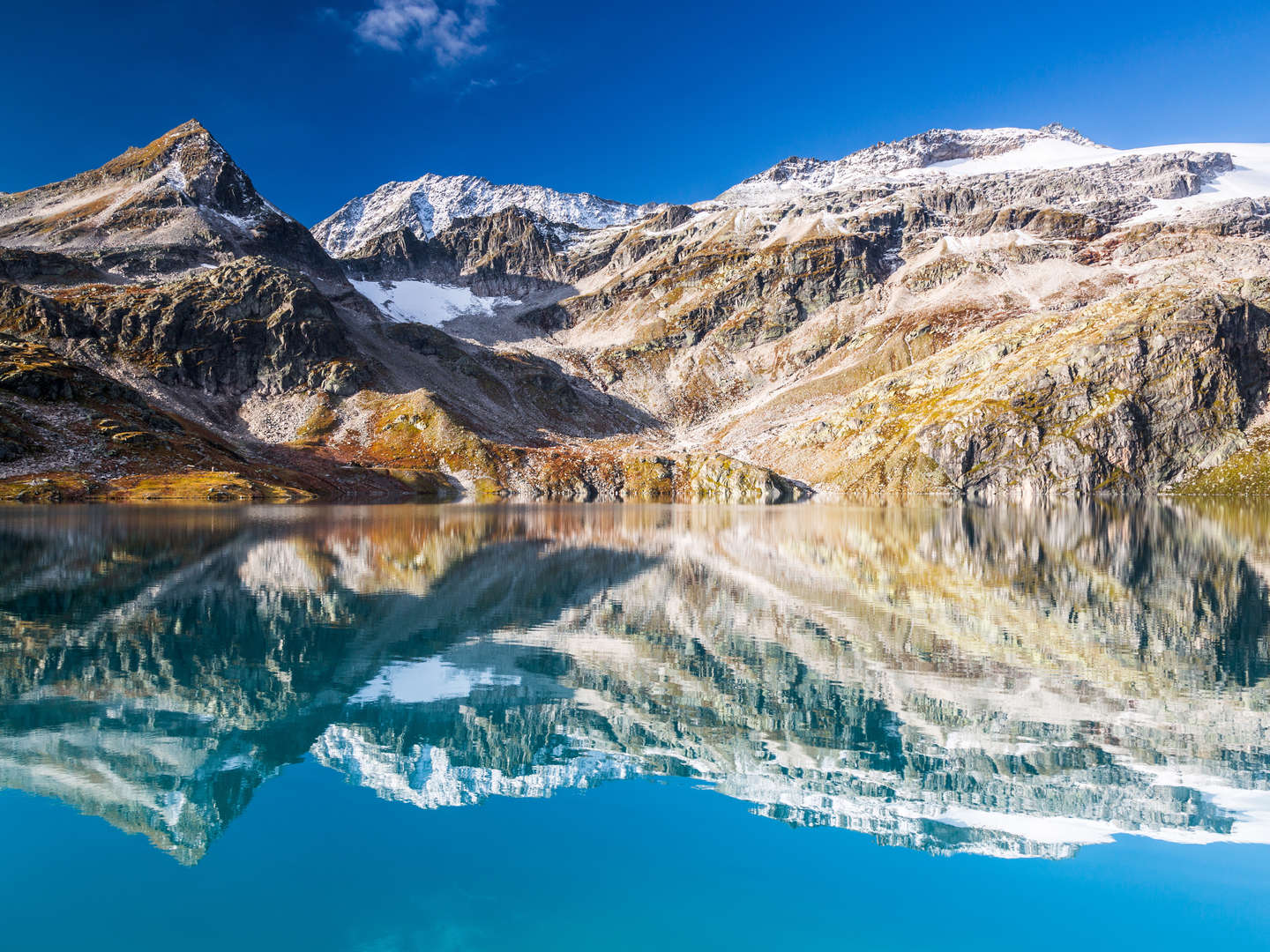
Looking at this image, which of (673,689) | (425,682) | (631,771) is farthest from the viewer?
(425,682)

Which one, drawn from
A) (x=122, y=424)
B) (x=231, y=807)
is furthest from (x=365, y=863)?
(x=122, y=424)

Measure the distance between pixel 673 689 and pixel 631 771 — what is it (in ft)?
18.8

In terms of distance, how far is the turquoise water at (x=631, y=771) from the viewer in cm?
1150

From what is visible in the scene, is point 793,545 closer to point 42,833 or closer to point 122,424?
point 42,833

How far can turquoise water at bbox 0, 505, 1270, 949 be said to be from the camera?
453 inches

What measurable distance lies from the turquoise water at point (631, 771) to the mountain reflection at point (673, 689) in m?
0.13

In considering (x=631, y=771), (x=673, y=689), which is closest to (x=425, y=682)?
(x=673, y=689)

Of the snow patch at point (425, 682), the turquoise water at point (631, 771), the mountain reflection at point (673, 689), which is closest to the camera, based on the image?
the turquoise water at point (631, 771)

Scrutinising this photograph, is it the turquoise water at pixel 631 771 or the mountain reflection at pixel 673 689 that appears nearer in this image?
the turquoise water at pixel 631 771

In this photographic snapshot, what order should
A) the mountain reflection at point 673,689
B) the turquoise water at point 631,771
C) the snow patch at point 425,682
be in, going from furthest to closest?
the snow patch at point 425,682
the mountain reflection at point 673,689
the turquoise water at point 631,771

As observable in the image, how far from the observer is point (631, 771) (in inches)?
650

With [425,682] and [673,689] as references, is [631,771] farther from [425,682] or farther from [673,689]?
[425,682]

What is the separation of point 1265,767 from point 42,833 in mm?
24286

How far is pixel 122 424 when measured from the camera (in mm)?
150625
